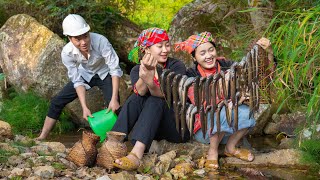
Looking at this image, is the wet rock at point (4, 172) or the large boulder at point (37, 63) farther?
the large boulder at point (37, 63)

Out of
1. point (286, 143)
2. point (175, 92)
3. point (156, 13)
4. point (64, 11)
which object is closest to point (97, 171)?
point (175, 92)

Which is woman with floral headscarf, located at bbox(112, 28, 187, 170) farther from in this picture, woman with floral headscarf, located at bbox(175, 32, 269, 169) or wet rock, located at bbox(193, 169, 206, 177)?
wet rock, located at bbox(193, 169, 206, 177)

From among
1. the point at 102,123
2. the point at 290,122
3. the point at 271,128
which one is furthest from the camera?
the point at 271,128

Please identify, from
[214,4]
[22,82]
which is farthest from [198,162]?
[22,82]

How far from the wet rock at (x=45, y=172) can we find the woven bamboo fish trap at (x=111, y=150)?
1.38ft

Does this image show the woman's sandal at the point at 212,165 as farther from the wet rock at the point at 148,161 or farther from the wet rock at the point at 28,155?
the wet rock at the point at 28,155

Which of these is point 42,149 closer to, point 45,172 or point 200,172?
point 45,172

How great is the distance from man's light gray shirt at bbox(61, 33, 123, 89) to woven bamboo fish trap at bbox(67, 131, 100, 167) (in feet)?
4.32

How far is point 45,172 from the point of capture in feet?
14.7

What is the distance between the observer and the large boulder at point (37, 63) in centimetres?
765

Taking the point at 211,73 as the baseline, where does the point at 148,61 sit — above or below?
above

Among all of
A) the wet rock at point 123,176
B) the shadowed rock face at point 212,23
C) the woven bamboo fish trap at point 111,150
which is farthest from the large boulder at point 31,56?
the wet rock at point 123,176

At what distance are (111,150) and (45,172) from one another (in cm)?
54

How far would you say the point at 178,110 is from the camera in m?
4.60
